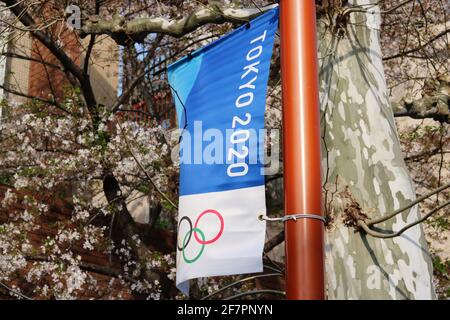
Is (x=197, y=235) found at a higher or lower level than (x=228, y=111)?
lower

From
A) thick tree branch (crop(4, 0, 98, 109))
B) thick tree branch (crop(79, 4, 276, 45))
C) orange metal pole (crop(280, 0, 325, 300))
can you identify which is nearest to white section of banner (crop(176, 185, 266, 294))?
orange metal pole (crop(280, 0, 325, 300))

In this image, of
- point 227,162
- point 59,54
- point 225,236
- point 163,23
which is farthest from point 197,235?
point 59,54

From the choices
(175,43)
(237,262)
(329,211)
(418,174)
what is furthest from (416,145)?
(237,262)

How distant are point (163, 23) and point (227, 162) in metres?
2.10

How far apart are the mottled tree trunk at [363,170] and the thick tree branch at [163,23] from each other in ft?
2.66

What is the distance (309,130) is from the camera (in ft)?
9.83

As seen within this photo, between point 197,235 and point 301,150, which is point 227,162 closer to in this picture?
point 197,235

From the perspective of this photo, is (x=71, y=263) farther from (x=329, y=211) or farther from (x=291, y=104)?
(x=291, y=104)

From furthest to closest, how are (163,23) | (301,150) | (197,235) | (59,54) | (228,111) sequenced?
(59,54) < (163,23) < (228,111) < (197,235) < (301,150)

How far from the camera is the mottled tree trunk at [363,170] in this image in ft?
11.7

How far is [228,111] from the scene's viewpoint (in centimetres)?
375

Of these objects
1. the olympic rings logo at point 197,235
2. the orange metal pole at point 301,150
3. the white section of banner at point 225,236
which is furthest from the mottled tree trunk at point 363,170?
the orange metal pole at point 301,150

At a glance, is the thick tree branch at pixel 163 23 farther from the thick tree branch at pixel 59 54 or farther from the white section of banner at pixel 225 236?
the thick tree branch at pixel 59 54

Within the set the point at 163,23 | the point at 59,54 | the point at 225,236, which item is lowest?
the point at 225,236
